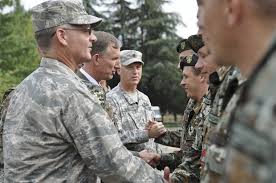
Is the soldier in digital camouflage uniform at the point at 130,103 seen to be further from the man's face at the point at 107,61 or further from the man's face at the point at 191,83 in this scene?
the man's face at the point at 191,83

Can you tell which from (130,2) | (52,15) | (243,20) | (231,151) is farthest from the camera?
(130,2)

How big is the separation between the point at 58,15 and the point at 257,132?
7.97 feet

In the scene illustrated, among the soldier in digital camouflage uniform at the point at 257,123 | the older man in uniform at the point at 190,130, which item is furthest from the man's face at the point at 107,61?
the soldier in digital camouflage uniform at the point at 257,123

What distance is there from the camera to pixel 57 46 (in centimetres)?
307

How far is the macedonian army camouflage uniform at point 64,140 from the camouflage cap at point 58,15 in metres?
0.40

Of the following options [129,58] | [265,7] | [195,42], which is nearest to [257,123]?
[265,7]

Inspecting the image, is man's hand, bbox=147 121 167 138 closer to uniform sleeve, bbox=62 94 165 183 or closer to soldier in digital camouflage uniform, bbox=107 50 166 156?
soldier in digital camouflage uniform, bbox=107 50 166 156

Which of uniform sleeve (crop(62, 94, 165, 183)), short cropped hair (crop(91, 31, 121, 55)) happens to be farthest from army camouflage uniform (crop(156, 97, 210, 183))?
short cropped hair (crop(91, 31, 121, 55))

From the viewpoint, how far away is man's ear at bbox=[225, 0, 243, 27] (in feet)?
4.04

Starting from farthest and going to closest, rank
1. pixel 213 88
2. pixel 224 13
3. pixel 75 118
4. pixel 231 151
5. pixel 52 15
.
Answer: pixel 52 15, pixel 75 118, pixel 213 88, pixel 224 13, pixel 231 151

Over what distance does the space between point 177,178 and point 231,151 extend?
2.44 metres

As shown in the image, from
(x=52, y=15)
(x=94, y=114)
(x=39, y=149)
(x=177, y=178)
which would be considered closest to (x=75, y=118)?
(x=94, y=114)

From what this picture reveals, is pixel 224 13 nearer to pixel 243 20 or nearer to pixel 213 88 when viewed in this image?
pixel 243 20

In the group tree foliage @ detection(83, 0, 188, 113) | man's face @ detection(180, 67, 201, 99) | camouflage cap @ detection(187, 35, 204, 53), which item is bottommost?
tree foliage @ detection(83, 0, 188, 113)
